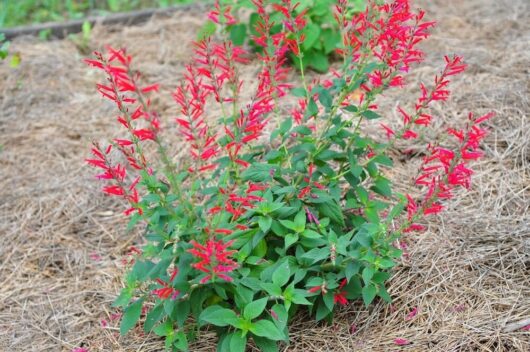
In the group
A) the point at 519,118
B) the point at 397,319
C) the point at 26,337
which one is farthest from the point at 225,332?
the point at 519,118

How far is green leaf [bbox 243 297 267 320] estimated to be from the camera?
2.15 m

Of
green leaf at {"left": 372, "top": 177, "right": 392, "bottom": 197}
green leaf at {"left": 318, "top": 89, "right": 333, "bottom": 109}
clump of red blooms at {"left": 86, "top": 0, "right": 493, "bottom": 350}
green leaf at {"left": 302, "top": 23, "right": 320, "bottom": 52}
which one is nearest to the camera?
clump of red blooms at {"left": 86, "top": 0, "right": 493, "bottom": 350}

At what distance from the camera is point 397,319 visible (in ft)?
8.23

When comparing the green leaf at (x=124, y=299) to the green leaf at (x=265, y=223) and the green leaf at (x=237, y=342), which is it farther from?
the green leaf at (x=265, y=223)

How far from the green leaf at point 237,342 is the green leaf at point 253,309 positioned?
0.07 m

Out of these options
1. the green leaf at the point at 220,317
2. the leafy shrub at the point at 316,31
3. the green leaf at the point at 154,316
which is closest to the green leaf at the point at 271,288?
the green leaf at the point at 220,317

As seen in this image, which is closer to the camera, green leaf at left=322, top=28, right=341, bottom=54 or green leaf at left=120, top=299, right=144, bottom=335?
green leaf at left=120, top=299, right=144, bottom=335

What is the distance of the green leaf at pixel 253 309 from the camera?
7.04ft

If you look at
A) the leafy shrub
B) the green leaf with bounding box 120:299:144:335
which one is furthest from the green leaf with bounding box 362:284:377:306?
the leafy shrub

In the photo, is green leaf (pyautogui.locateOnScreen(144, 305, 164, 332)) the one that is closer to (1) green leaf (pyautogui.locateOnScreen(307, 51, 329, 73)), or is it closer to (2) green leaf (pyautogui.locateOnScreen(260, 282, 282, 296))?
(2) green leaf (pyautogui.locateOnScreen(260, 282, 282, 296))

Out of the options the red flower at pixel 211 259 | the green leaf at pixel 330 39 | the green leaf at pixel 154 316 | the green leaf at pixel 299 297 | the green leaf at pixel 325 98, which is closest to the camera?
the red flower at pixel 211 259

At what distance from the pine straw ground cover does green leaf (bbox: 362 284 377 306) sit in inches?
10.0

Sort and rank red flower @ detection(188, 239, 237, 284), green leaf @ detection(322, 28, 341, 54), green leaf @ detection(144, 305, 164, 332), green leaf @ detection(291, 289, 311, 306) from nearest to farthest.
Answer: red flower @ detection(188, 239, 237, 284) < green leaf @ detection(291, 289, 311, 306) < green leaf @ detection(144, 305, 164, 332) < green leaf @ detection(322, 28, 341, 54)

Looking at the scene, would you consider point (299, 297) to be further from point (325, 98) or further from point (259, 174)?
point (325, 98)
